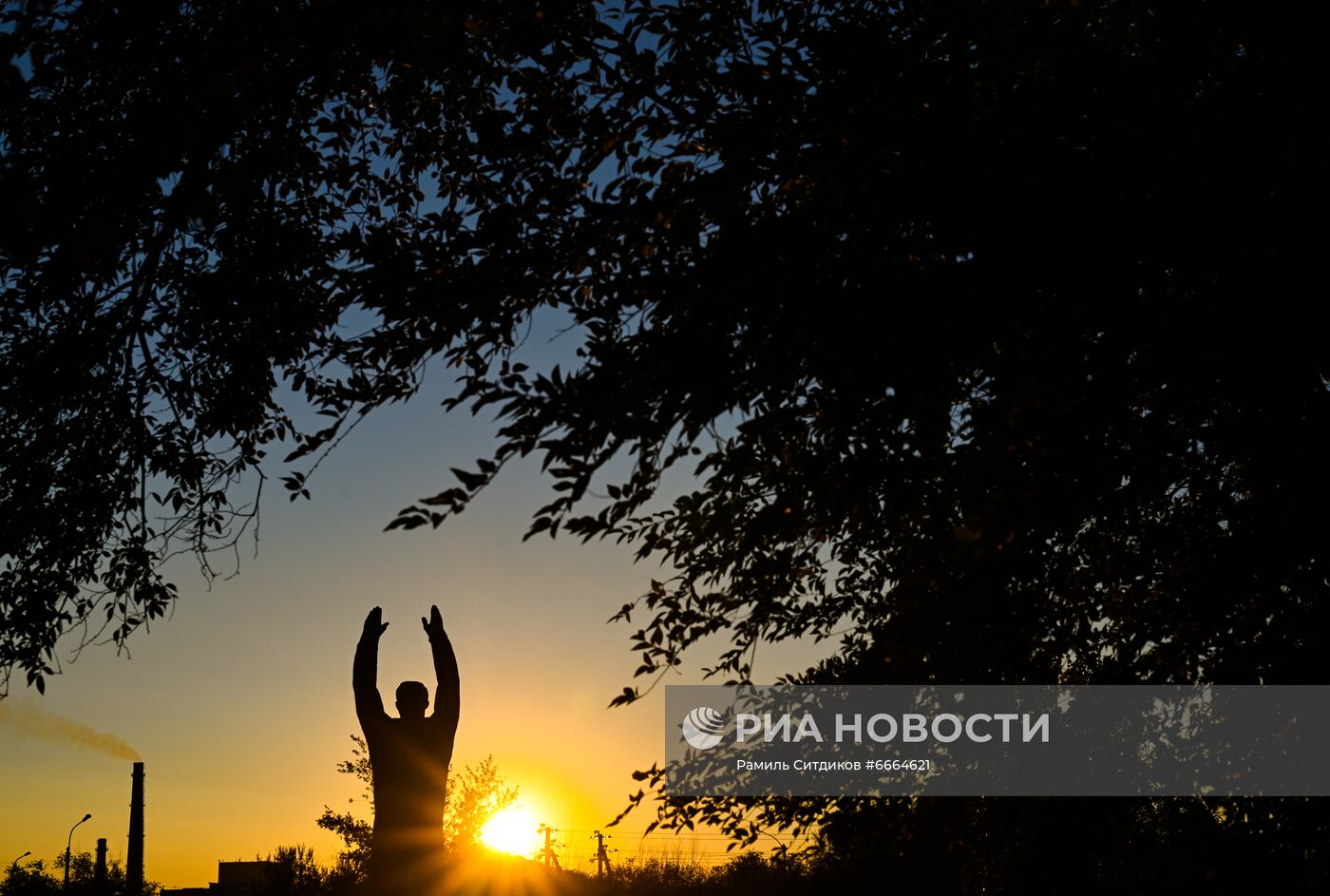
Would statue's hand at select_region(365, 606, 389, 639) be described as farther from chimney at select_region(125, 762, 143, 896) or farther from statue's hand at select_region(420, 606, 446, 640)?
chimney at select_region(125, 762, 143, 896)

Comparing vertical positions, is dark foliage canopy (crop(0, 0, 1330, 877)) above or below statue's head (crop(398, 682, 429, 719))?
above

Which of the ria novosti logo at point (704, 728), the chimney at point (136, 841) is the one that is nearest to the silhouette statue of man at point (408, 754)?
the ria novosti logo at point (704, 728)

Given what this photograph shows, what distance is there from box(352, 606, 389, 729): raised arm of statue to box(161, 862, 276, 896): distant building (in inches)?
1308

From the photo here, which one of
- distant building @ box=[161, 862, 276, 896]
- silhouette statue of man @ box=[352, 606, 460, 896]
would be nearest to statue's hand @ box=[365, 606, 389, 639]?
silhouette statue of man @ box=[352, 606, 460, 896]

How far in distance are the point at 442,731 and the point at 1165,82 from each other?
7632 mm

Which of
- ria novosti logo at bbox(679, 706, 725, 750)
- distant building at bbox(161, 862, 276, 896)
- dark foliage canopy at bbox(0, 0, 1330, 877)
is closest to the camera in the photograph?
dark foliage canopy at bbox(0, 0, 1330, 877)

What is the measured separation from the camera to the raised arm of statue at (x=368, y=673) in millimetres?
8055

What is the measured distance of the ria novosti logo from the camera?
985 cm

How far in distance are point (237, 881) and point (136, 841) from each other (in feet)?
16.3

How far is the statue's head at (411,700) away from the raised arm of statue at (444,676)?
11cm

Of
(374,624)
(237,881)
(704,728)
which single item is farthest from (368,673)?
(237,881)

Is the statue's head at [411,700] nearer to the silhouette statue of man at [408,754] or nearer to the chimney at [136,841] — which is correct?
the silhouette statue of man at [408,754]

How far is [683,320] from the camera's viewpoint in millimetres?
5812

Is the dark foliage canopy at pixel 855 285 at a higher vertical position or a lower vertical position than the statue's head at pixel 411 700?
higher
